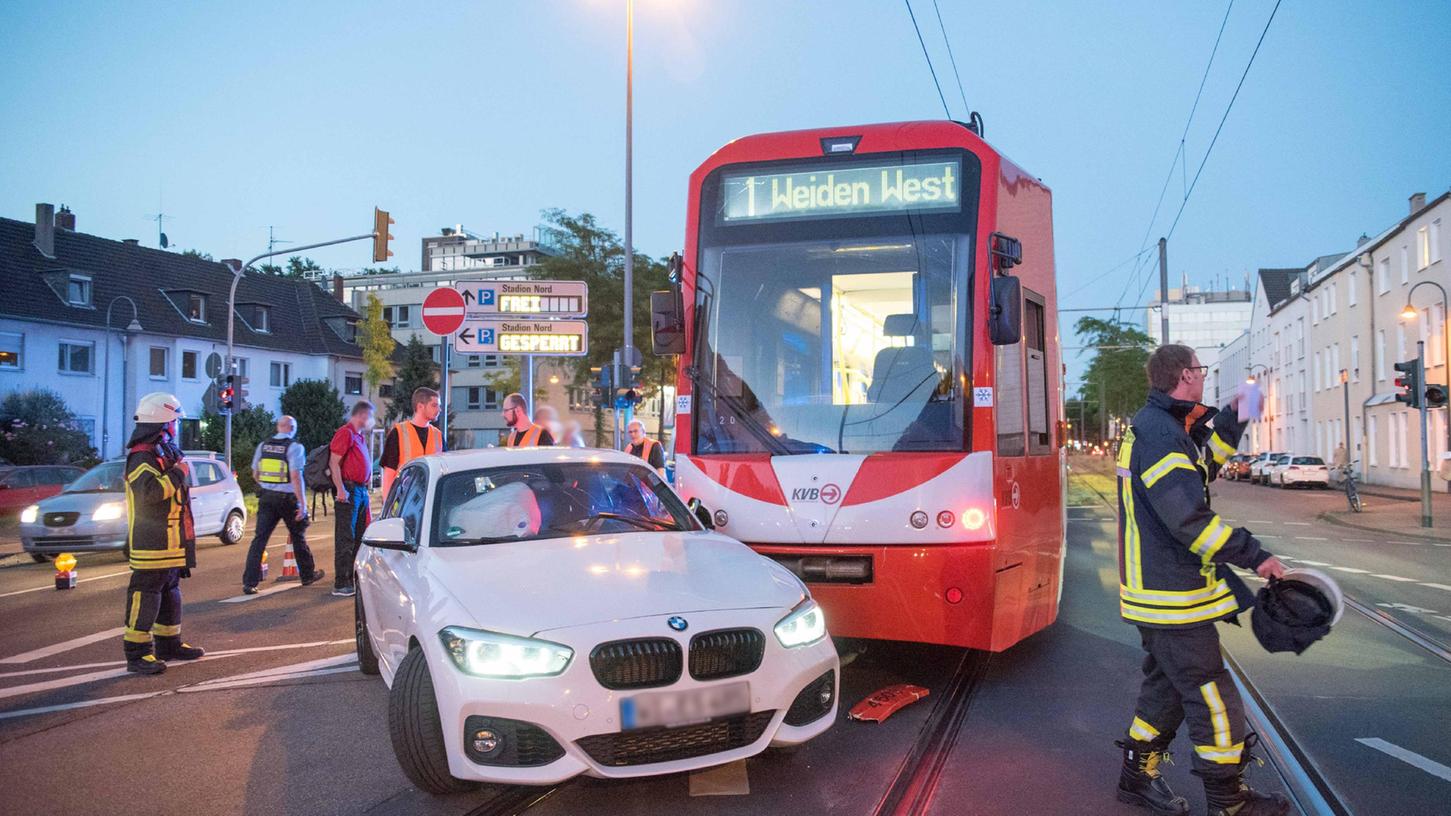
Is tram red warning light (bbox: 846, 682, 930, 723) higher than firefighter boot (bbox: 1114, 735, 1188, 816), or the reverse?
firefighter boot (bbox: 1114, 735, 1188, 816)

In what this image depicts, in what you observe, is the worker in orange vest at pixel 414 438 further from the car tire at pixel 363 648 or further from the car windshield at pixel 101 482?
the car windshield at pixel 101 482

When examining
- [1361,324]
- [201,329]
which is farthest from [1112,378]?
[201,329]

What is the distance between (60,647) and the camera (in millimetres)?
8641

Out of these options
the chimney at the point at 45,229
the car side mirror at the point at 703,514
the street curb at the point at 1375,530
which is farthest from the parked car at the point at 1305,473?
the chimney at the point at 45,229

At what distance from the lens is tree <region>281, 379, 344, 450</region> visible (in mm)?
49281

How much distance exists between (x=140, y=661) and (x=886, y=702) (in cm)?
497

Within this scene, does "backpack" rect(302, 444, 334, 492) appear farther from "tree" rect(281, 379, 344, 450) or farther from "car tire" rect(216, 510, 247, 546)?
"tree" rect(281, 379, 344, 450)

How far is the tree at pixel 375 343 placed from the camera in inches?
2184

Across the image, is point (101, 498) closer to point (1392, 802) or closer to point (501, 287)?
point (501, 287)

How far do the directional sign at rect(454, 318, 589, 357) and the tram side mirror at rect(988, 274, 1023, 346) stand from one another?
878 cm

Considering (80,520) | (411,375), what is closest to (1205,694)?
(80,520)

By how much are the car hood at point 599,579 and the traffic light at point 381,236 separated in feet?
59.5

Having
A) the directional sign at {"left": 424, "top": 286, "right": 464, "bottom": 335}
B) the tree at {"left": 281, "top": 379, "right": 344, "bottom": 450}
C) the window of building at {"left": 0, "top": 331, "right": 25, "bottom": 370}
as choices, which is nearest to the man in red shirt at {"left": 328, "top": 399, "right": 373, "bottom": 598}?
the directional sign at {"left": 424, "top": 286, "right": 464, "bottom": 335}

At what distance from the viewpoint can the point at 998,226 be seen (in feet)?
22.5
